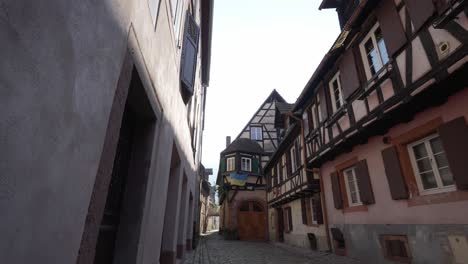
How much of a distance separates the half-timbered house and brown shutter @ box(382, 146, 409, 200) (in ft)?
36.8

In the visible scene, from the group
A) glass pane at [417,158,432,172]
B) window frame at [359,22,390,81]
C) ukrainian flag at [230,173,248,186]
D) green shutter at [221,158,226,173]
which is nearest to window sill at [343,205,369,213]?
glass pane at [417,158,432,172]

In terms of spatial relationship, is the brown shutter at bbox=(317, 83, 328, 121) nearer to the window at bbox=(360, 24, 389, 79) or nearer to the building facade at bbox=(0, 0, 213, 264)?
the window at bbox=(360, 24, 389, 79)

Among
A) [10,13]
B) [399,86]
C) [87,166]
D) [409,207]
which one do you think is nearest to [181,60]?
[87,166]

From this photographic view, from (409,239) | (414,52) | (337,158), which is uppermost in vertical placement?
(414,52)

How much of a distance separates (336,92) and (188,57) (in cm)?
533

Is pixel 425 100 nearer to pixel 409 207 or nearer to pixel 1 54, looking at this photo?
pixel 409 207

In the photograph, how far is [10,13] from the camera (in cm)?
78

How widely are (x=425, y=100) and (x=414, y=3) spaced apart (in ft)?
6.25

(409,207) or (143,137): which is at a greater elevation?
(143,137)

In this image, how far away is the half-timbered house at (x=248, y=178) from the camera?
723 inches

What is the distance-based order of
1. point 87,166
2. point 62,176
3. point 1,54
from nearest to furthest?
point 1,54, point 62,176, point 87,166

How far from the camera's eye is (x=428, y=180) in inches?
200

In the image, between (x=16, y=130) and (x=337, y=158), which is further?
(x=337, y=158)

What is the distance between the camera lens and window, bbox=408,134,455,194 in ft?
15.5
